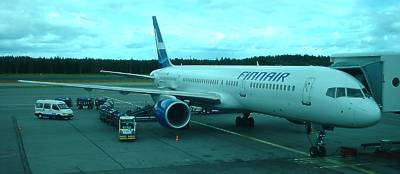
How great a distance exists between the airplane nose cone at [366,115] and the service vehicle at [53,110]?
1952 centimetres

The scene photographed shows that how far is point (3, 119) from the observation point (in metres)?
29.3

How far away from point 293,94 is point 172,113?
20.7 feet

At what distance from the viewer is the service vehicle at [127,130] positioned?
20.5 metres

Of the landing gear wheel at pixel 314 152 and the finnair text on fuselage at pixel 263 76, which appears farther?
the finnair text on fuselage at pixel 263 76

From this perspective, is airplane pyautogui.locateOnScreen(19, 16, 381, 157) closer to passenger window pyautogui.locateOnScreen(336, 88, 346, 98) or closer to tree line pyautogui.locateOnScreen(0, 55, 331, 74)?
passenger window pyautogui.locateOnScreen(336, 88, 346, 98)

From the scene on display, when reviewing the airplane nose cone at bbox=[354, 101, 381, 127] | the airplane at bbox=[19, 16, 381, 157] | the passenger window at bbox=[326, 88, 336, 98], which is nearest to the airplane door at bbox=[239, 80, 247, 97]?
the airplane at bbox=[19, 16, 381, 157]

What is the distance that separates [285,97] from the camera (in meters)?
18.9

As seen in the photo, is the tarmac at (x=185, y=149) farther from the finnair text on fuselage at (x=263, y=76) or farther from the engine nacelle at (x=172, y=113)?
the finnair text on fuselage at (x=263, y=76)

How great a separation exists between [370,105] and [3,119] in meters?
22.8

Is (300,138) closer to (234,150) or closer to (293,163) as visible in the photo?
(234,150)

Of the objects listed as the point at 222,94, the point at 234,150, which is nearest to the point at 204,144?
the point at 234,150

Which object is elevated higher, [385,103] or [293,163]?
[385,103]

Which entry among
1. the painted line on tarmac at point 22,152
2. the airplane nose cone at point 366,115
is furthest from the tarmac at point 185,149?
the airplane nose cone at point 366,115

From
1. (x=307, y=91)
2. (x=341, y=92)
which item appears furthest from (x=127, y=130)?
(x=341, y=92)
